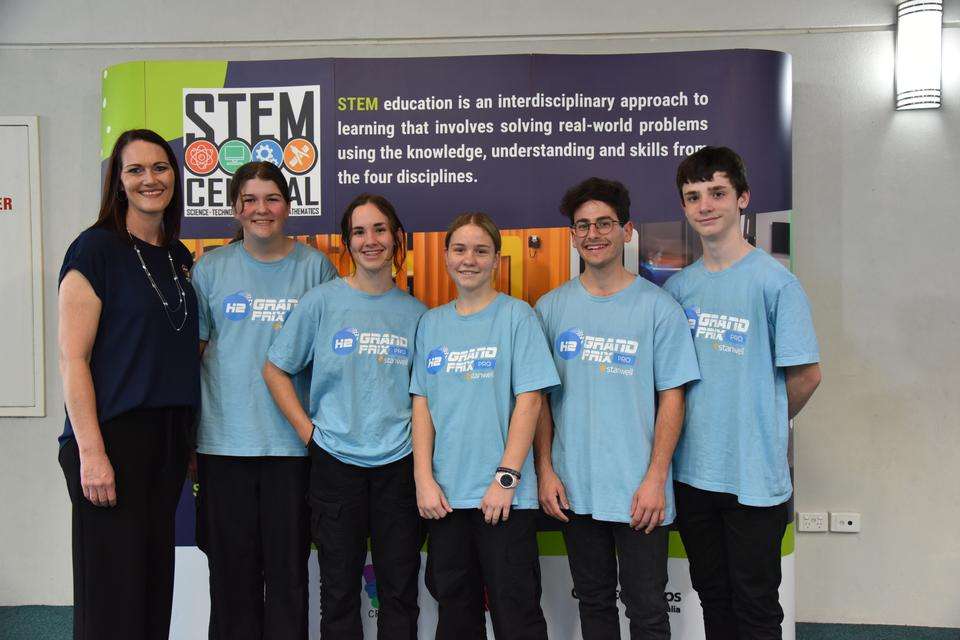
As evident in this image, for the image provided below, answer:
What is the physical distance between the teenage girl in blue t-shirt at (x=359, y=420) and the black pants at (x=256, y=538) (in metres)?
0.09

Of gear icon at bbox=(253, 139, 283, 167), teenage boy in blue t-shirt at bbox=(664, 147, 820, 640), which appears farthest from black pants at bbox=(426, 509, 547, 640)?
gear icon at bbox=(253, 139, 283, 167)

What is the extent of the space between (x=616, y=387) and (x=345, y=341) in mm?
795

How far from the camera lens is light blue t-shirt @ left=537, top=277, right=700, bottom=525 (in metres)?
1.75

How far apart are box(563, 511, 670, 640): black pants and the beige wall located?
1.30 m

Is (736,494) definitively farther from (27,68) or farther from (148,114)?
(27,68)

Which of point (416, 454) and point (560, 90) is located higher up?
point (560, 90)

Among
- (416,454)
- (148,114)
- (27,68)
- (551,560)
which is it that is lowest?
(551,560)

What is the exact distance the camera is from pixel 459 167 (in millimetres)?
2363

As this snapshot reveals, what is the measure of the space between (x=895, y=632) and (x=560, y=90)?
104 inches

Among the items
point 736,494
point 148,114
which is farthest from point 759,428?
point 148,114

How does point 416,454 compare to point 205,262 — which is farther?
point 205,262

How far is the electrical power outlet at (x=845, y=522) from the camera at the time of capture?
269cm

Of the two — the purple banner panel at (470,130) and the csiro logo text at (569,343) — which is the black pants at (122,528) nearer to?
the purple banner panel at (470,130)

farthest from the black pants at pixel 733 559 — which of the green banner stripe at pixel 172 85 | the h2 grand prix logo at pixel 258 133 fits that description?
the green banner stripe at pixel 172 85
